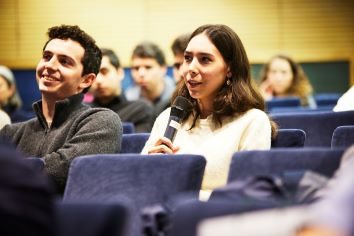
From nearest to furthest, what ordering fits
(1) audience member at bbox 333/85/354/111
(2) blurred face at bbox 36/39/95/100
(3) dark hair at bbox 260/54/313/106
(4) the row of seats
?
(4) the row of seats → (2) blurred face at bbox 36/39/95/100 → (1) audience member at bbox 333/85/354/111 → (3) dark hair at bbox 260/54/313/106

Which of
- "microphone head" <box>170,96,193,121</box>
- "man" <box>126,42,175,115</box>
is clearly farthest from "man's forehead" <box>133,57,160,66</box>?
"microphone head" <box>170,96,193,121</box>

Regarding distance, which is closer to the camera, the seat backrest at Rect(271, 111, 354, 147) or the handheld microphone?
the handheld microphone

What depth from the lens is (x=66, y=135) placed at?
2.59 m

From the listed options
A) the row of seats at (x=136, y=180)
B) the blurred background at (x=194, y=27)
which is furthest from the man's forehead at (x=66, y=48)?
the blurred background at (x=194, y=27)

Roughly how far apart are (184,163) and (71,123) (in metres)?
0.82

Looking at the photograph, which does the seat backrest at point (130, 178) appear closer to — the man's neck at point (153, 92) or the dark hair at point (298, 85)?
the man's neck at point (153, 92)

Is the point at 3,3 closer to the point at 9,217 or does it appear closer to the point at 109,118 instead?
the point at 109,118

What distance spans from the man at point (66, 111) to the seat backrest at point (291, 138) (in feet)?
2.04

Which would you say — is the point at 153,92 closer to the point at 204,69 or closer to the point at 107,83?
the point at 107,83

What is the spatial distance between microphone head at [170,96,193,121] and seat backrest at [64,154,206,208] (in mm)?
439

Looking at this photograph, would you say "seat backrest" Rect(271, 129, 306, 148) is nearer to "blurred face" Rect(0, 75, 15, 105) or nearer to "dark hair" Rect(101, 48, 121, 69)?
"dark hair" Rect(101, 48, 121, 69)

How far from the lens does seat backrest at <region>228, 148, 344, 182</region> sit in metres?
1.63

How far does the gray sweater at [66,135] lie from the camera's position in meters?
2.41

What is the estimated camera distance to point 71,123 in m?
2.60
